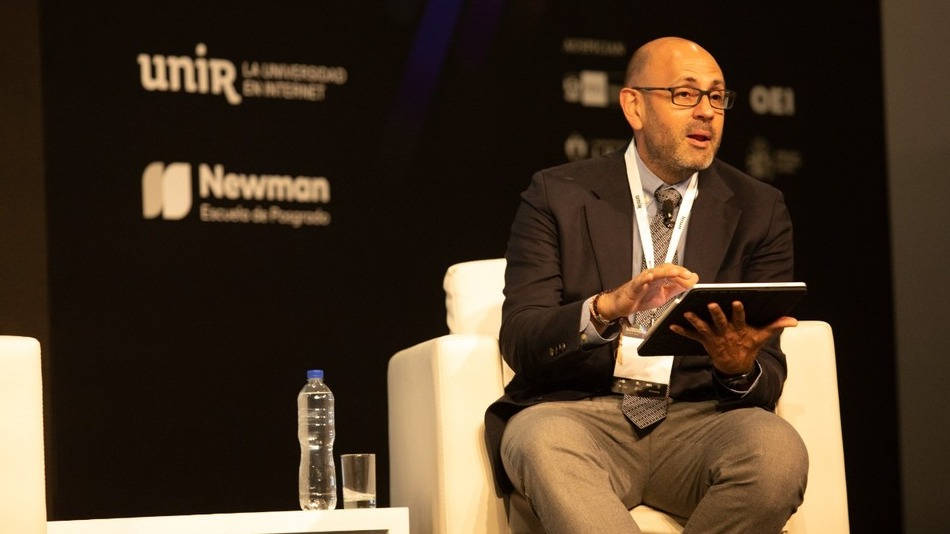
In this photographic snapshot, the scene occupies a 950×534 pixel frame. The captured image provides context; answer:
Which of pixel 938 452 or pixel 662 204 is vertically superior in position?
pixel 662 204

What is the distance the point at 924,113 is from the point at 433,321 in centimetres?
234

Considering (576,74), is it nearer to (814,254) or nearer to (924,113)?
(814,254)

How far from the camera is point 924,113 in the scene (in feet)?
17.3

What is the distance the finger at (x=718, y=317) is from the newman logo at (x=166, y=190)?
85.9 inches

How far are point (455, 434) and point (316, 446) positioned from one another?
0.69 m

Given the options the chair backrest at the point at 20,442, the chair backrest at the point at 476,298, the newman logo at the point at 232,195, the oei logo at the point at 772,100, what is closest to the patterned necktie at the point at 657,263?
the chair backrest at the point at 476,298

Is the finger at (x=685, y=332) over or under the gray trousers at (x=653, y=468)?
over

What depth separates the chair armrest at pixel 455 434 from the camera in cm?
271

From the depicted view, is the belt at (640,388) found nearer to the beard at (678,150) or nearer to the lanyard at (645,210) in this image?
the lanyard at (645,210)

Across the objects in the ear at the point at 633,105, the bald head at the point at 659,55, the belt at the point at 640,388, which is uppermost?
the bald head at the point at 659,55

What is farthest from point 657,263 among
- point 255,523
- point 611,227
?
point 255,523

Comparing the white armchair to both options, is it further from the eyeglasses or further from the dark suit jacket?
the eyeglasses

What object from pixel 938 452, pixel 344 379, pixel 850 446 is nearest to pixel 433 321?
pixel 344 379

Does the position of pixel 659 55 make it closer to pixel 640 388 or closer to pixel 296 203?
pixel 640 388
